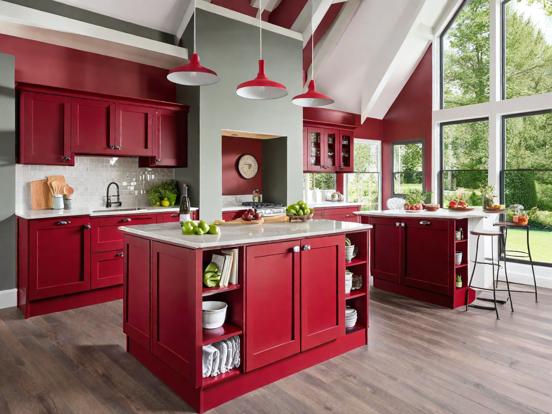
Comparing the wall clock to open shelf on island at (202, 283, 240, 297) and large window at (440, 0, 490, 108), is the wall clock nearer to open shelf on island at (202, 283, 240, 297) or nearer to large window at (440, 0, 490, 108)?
large window at (440, 0, 490, 108)

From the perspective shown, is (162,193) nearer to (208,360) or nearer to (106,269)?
(106,269)

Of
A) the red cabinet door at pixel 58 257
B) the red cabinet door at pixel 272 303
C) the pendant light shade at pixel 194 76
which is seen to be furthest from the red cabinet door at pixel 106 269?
the red cabinet door at pixel 272 303

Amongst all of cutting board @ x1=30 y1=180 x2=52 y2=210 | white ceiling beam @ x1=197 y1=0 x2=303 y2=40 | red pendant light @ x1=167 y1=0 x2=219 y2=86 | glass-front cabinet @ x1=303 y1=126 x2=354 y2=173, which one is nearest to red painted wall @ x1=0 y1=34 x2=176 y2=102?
white ceiling beam @ x1=197 y1=0 x2=303 y2=40

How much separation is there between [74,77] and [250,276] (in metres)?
4.01

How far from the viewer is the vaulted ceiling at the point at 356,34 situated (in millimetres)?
6441

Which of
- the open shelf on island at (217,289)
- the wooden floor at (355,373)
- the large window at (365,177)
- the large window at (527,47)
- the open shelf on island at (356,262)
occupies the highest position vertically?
the large window at (527,47)

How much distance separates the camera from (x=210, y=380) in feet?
8.34

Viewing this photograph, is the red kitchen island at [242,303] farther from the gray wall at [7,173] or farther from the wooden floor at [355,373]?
the gray wall at [7,173]

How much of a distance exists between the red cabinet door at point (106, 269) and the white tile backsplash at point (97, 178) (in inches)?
37.3

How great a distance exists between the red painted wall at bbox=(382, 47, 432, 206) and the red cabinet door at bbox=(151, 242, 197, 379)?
649 centimetres

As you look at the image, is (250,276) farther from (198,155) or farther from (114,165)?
(114,165)

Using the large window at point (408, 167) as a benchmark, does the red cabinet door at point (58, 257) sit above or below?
below

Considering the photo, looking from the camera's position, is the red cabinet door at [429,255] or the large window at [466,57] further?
the large window at [466,57]

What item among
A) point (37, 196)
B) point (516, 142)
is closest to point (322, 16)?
point (516, 142)
